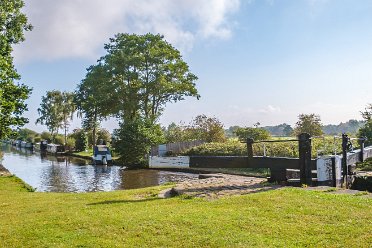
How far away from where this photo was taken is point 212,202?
31.3 feet

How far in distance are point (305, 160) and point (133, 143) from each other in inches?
795

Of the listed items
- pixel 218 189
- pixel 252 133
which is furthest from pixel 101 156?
pixel 218 189

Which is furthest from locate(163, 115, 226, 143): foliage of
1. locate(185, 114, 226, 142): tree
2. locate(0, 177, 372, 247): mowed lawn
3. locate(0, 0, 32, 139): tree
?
locate(0, 177, 372, 247): mowed lawn

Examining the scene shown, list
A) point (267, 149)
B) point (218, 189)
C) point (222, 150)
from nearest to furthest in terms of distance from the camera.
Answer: point (218, 189) → point (267, 149) → point (222, 150)

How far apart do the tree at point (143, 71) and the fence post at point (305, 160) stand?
2514cm

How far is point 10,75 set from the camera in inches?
852

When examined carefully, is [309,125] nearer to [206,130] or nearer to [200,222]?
[206,130]

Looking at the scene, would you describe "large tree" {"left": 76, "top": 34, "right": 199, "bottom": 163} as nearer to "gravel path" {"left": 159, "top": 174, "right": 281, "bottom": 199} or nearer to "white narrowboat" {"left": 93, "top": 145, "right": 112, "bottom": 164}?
"white narrowboat" {"left": 93, "top": 145, "right": 112, "bottom": 164}

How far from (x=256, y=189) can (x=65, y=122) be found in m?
65.7

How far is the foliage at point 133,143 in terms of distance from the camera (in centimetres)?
3081

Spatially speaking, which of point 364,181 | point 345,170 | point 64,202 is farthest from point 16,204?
point 364,181

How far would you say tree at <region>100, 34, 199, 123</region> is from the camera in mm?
37406

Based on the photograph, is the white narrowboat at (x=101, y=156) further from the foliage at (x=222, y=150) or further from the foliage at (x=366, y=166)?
the foliage at (x=366, y=166)

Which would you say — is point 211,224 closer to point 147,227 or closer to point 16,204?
point 147,227
